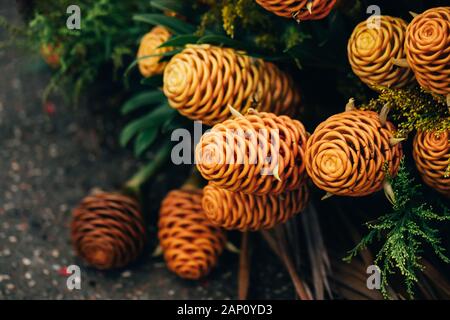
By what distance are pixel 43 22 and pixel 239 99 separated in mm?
510

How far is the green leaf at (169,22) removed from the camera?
1174 millimetres

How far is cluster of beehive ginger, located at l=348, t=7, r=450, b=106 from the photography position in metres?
0.84

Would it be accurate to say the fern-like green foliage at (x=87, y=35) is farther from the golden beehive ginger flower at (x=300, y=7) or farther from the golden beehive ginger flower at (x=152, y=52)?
the golden beehive ginger flower at (x=300, y=7)

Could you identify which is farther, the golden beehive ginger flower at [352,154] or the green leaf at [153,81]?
the green leaf at [153,81]

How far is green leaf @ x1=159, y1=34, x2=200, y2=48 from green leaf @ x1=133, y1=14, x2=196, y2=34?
106 mm

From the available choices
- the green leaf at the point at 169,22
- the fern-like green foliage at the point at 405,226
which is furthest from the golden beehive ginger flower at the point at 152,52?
the fern-like green foliage at the point at 405,226

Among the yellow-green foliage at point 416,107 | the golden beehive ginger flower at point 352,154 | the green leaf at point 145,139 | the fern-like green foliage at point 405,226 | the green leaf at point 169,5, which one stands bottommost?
the fern-like green foliage at point 405,226

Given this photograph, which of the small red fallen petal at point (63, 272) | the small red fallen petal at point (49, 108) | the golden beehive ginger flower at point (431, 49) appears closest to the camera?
the golden beehive ginger flower at point (431, 49)

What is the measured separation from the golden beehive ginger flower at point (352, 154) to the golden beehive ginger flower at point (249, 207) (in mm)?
133

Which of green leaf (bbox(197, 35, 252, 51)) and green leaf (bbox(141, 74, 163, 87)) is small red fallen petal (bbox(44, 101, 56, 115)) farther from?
green leaf (bbox(197, 35, 252, 51))

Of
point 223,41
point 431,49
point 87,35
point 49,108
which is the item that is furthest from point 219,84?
point 49,108

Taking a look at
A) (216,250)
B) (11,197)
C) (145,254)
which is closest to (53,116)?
(11,197)

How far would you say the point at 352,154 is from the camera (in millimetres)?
863
